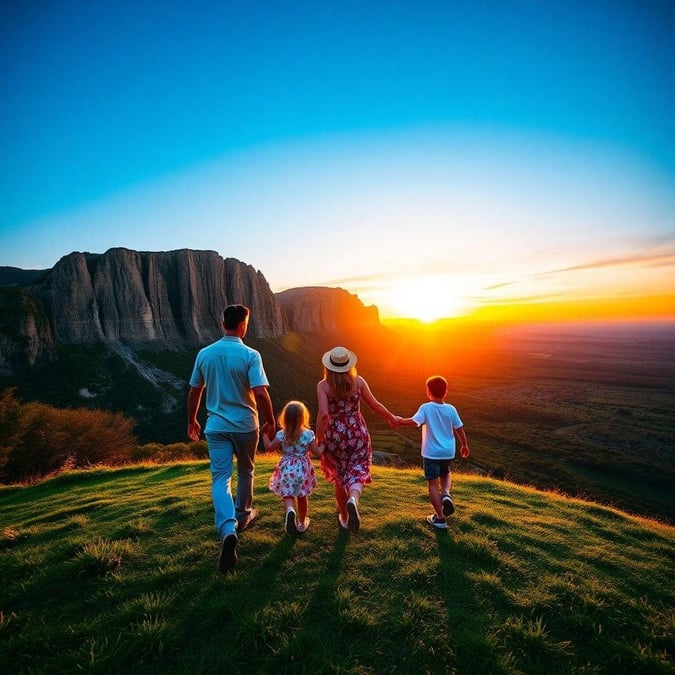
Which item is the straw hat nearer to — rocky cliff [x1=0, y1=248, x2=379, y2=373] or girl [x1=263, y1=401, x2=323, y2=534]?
girl [x1=263, y1=401, x2=323, y2=534]

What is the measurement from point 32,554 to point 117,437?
33.7 m

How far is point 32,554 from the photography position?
525 cm

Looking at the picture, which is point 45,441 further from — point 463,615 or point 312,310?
point 312,310

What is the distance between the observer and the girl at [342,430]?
5801mm

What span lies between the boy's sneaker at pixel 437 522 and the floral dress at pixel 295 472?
Result: 8.14 ft

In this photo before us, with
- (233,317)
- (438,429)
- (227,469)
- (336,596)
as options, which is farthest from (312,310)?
(336,596)

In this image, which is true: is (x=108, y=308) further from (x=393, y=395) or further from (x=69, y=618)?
(x=69, y=618)

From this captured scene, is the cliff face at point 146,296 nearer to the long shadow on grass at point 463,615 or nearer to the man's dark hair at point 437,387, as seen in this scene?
the man's dark hair at point 437,387

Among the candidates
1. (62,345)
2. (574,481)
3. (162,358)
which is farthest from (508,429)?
(62,345)

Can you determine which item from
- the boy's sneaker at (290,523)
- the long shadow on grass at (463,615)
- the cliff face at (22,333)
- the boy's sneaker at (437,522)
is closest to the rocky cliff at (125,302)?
the cliff face at (22,333)

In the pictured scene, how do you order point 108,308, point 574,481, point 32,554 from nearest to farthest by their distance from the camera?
1. point 32,554
2. point 574,481
3. point 108,308

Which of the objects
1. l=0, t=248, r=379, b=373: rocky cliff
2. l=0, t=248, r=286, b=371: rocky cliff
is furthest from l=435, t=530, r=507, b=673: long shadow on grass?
l=0, t=248, r=286, b=371: rocky cliff

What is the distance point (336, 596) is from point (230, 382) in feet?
10.6

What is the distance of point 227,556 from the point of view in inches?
181
